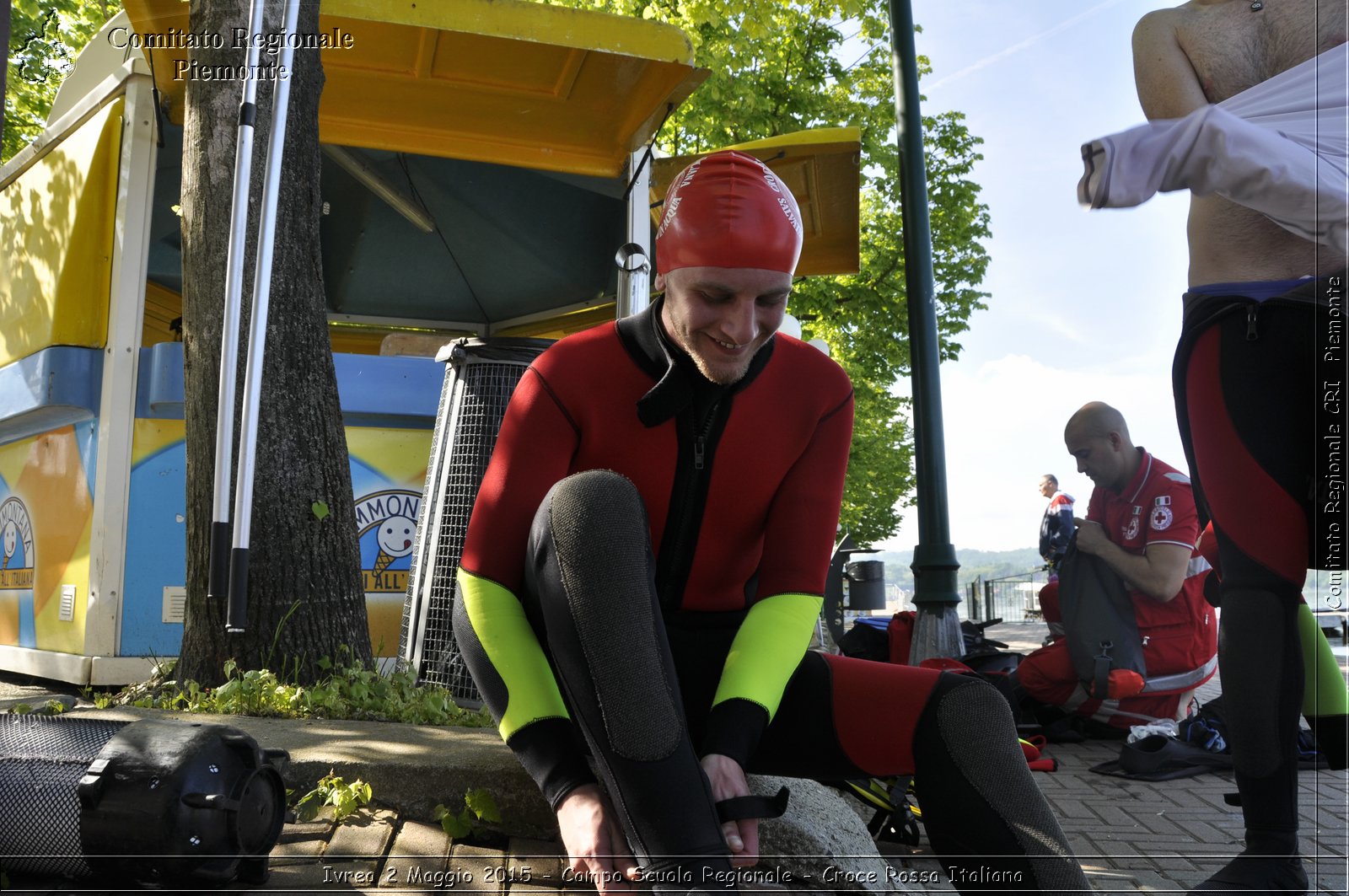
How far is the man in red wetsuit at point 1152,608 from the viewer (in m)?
4.89

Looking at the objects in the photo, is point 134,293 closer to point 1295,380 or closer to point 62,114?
point 62,114

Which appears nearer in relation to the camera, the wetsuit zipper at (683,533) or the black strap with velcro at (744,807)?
the black strap with velcro at (744,807)

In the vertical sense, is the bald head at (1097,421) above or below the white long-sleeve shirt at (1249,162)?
below

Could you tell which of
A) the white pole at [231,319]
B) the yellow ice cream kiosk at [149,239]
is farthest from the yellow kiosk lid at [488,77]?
the white pole at [231,319]

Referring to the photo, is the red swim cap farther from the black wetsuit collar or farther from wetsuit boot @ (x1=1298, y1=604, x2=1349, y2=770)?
wetsuit boot @ (x1=1298, y1=604, x2=1349, y2=770)

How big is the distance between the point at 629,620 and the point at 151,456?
4.81 meters

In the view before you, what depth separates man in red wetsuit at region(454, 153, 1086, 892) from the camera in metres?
1.72

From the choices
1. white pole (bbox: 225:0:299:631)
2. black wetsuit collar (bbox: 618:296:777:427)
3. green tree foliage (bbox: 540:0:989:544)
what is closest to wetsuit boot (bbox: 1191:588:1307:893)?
black wetsuit collar (bbox: 618:296:777:427)

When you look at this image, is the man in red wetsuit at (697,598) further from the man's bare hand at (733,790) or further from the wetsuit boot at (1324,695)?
the wetsuit boot at (1324,695)

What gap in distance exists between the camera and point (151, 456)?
5715 millimetres

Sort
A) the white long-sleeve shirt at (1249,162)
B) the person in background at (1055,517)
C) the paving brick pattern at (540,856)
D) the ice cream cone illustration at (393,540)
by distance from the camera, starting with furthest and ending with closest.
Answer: the ice cream cone illustration at (393,540), the person in background at (1055,517), the paving brick pattern at (540,856), the white long-sleeve shirt at (1249,162)

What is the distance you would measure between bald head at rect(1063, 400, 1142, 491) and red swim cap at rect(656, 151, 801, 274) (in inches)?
24.8

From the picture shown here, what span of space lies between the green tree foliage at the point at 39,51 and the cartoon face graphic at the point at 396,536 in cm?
807

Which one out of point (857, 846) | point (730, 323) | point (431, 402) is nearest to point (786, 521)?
point (730, 323)
